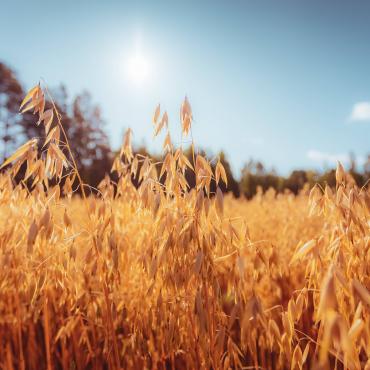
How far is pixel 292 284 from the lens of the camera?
259 cm

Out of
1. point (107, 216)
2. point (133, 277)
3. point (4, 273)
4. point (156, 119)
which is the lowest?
point (133, 277)

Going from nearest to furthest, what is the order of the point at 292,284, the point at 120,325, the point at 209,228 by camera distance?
the point at 209,228 → the point at 120,325 → the point at 292,284

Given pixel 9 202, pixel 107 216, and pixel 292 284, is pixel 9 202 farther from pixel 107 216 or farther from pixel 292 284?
pixel 292 284

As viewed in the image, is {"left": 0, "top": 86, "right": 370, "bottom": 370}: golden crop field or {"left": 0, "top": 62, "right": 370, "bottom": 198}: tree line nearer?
{"left": 0, "top": 86, "right": 370, "bottom": 370}: golden crop field

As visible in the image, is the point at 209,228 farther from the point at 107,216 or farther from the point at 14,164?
the point at 14,164

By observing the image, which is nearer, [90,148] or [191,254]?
[191,254]

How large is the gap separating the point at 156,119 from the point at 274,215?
3.26 metres

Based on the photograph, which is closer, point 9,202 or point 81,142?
point 9,202

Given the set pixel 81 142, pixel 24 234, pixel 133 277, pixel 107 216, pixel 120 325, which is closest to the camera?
pixel 107 216

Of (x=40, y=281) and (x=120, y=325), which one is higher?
(x=40, y=281)

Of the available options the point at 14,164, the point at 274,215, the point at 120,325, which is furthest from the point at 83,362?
the point at 274,215

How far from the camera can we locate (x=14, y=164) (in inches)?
55.1

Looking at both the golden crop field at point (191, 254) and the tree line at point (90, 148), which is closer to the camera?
the golden crop field at point (191, 254)

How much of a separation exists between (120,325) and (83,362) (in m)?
0.49
